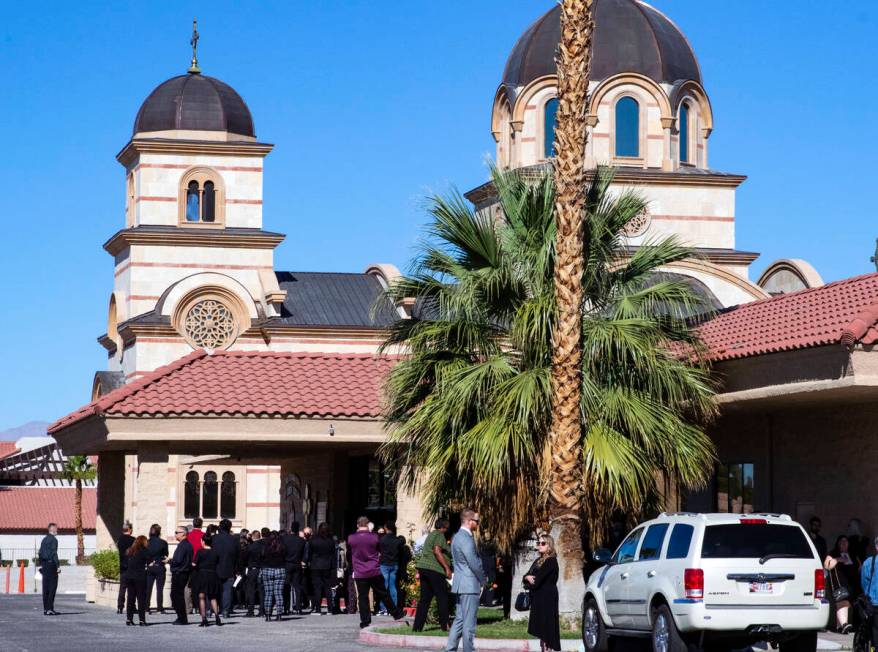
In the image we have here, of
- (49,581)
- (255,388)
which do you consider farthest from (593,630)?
(49,581)

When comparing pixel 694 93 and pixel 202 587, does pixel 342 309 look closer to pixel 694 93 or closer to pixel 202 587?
pixel 694 93

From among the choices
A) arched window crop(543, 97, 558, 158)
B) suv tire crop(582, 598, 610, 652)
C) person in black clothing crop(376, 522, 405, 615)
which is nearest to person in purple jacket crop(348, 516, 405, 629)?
person in black clothing crop(376, 522, 405, 615)

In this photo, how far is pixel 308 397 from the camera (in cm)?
2781

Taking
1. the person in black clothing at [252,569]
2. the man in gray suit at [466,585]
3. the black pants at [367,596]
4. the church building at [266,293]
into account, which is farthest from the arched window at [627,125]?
the man in gray suit at [466,585]

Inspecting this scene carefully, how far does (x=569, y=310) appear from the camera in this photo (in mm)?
20812

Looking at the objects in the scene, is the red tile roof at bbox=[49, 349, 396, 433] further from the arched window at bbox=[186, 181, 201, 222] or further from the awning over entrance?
the arched window at bbox=[186, 181, 201, 222]

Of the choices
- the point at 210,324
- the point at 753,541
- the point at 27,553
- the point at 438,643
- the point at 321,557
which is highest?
the point at 210,324

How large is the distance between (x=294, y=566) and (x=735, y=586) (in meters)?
11.4

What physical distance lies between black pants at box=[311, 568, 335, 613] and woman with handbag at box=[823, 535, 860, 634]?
334 inches

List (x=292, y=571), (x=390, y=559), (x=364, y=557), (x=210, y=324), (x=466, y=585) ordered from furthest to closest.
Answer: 1. (x=210, y=324)
2. (x=292, y=571)
3. (x=390, y=559)
4. (x=364, y=557)
5. (x=466, y=585)

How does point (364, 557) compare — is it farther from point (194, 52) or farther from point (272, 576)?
point (194, 52)

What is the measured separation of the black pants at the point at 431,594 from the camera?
21.0 meters

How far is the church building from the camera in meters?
27.6

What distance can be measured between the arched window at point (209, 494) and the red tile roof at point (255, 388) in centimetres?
2500
